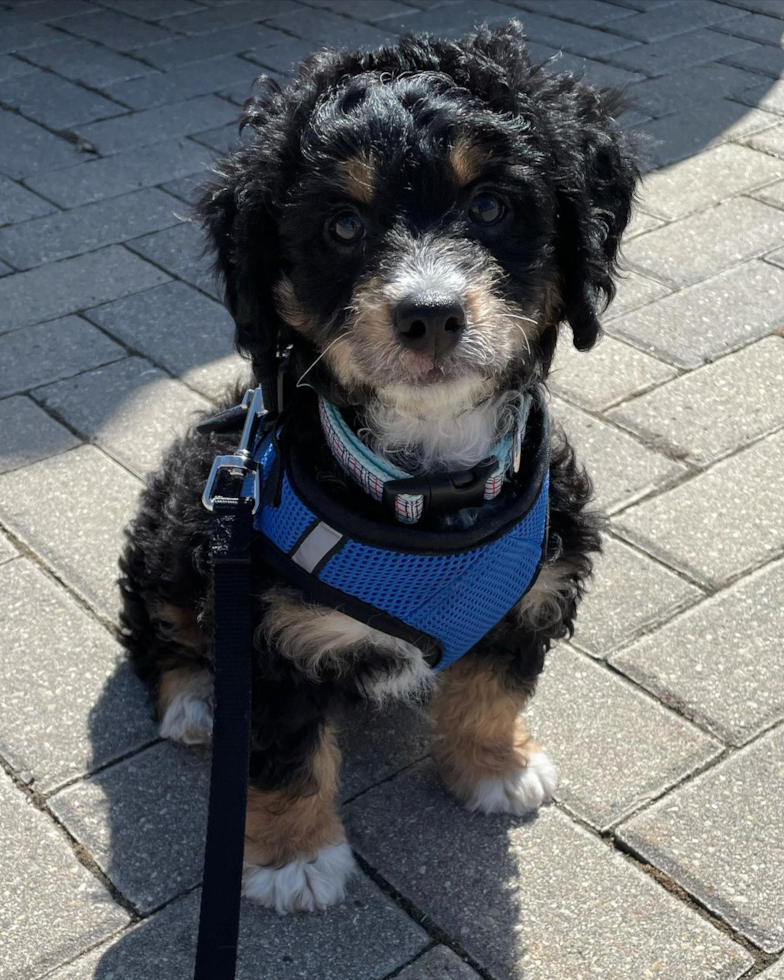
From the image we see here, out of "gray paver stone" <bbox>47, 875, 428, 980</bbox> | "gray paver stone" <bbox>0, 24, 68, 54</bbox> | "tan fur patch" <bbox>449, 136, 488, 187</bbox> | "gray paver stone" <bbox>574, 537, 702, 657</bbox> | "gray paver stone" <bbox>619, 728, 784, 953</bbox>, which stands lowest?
"gray paver stone" <bbox>0, 24, 68, 54</bbox>

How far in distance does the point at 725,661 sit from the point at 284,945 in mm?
1298

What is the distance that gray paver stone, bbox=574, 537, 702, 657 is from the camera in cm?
314

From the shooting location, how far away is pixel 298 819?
8.37 ft

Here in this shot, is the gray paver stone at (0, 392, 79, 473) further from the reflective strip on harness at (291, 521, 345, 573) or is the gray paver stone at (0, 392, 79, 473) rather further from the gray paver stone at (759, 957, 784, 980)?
the gray paver stone at (759, 957, 784, 980)

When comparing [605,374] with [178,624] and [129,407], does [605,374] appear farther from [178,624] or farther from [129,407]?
[178,624]

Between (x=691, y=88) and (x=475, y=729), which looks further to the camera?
(x=691, y=88)

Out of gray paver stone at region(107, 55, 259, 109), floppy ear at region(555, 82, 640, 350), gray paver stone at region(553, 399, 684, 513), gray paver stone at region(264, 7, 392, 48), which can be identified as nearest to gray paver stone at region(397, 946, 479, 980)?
floppy ear at region(555, 82, 640, 350)

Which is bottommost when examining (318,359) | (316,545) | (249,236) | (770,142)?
(770,142)

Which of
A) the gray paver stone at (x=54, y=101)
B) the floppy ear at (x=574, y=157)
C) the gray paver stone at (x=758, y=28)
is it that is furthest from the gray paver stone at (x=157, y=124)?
the floppy ear at (x=574, y=157)

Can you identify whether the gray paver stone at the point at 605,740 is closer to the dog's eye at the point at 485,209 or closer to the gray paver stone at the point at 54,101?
the dog's eye at the point at 485,209

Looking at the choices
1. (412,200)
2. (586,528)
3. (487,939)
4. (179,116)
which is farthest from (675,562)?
(179,116)

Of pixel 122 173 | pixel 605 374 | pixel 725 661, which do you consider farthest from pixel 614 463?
pixel 122 173

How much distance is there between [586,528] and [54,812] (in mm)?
1318

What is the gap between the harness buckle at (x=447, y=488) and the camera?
2.27 meters
